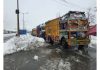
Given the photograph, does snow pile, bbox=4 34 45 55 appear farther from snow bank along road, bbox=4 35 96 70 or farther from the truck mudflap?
the truck mudflap

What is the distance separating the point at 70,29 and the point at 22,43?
419 mm

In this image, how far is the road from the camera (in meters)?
1.83

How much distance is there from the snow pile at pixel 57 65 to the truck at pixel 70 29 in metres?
0.15

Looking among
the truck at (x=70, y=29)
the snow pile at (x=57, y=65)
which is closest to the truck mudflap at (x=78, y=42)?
the truck at (x=70, y=29)

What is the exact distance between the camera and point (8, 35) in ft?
6.01

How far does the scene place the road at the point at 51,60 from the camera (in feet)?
6.02

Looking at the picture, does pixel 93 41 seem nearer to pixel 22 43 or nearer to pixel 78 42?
pixel 78 42

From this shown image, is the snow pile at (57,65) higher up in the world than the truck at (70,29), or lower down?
lower down

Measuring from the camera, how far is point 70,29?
6.30 feet

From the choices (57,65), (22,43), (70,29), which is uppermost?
(70,29)

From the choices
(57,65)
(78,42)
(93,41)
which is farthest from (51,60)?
(93,41)

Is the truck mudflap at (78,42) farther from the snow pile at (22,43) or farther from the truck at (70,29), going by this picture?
the snow pile at (22,43)

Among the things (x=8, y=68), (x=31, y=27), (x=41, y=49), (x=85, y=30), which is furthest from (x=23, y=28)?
(x=85, y=30)

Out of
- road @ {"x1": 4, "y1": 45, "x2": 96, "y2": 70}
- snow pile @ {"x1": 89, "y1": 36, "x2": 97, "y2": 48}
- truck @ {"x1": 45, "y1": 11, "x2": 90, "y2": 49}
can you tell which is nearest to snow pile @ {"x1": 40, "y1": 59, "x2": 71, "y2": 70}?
road @ {"x1": 4, "y1": 45, "x2": 96, "y2": 70}
